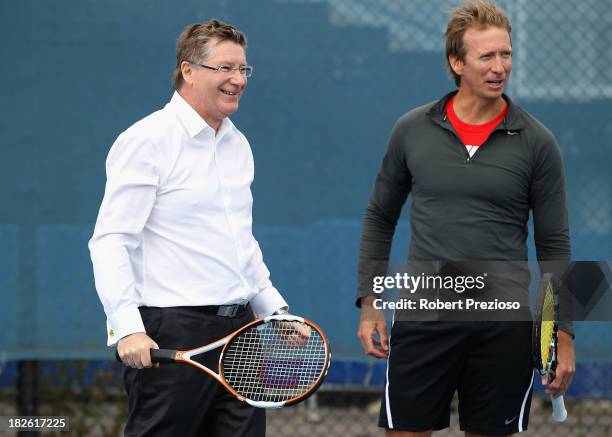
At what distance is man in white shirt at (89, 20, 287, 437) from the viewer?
2.97 m

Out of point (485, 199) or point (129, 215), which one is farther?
point (485, 199)

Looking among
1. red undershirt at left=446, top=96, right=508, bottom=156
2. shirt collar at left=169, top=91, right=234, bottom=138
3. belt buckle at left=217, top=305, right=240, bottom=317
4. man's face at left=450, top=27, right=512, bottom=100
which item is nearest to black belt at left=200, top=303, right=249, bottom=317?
belt buckle at left=217, top=305, right=240, bottom=317

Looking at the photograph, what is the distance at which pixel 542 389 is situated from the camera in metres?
4.84

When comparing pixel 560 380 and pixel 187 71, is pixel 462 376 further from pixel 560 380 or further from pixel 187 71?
pixel 187 71

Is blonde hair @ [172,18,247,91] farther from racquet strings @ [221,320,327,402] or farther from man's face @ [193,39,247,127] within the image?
racquet strings @ [221,320,327,402]

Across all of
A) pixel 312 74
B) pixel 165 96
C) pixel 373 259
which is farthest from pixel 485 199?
pixel 165 96

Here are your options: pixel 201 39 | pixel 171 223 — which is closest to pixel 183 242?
pixel 171 223

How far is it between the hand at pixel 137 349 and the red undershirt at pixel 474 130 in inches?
46.0

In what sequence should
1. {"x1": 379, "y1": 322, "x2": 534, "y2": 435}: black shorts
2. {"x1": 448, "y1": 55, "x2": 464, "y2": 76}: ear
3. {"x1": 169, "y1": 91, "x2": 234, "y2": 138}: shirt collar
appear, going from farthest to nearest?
{"x1": 448, "y1": 55, "x2": 464, "y2": 76}: ear
{"x1": 379, "y1": 322, "x2": 534, "y2": 435}: black shorts
{"x1": 169, "y1": 91, "x2": 234, "y2": 138}: shirt collar

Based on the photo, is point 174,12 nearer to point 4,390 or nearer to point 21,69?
point 21,69

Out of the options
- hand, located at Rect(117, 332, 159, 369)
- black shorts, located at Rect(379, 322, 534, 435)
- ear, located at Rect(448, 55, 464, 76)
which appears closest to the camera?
hand, located at Rect(117, 332, 159, 369)

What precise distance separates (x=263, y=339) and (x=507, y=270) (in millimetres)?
806

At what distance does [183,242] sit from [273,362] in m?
0.43

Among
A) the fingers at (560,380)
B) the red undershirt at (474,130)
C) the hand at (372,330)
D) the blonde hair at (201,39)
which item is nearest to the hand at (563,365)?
the fingers at (560,380)
